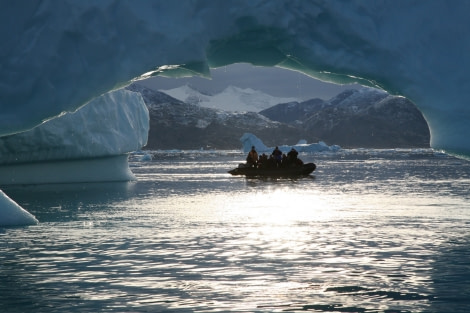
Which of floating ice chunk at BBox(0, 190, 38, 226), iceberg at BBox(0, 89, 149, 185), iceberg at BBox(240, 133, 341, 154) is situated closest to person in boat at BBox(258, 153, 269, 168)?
iceberg at BBox(0, 89, 149, 185)

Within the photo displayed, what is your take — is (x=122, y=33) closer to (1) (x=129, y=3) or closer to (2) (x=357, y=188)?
(1) (x=129, y=3)

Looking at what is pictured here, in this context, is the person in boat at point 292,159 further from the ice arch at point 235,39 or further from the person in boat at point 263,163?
the ice arch at point 235,39

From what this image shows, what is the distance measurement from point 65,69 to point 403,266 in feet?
20.4

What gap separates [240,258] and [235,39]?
3650 mm

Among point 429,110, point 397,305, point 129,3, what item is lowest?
point 397,305

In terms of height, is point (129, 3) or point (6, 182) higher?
point (129, 3)

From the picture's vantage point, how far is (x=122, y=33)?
1148 centimetres

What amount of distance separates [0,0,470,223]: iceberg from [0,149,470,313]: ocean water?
2584 millimetres

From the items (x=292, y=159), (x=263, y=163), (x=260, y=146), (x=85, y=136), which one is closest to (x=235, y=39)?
(x=85, y=136)

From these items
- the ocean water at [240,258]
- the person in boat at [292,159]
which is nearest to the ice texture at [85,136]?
the ocean water at [240,258]

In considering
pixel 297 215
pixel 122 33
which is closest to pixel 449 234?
pixel 297 215

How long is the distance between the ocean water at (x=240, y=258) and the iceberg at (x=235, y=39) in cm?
258

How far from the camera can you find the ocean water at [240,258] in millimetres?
9031

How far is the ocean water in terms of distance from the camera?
9031 mm
